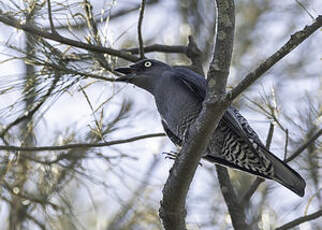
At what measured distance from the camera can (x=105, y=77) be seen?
407cm

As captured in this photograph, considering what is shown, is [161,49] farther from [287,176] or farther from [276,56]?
[276,56]

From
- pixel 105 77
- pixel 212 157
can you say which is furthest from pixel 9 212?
pixel 212 157

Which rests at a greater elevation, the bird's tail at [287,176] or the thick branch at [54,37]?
the thick branch at [54,37]

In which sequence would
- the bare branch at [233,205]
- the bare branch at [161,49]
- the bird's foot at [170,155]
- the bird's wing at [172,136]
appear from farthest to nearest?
the bare branch at [161,49]
the bird's wing at [172,136]
the bare branch at [233,205]
the bird's foot at [170,155]

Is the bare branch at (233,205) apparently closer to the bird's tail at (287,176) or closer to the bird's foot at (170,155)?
the bird's tail at (287,176)

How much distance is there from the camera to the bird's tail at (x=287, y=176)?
3502mm

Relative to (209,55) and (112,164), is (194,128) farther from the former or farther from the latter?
(209,55)

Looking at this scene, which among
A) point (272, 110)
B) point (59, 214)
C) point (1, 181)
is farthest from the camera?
point (59, 214)

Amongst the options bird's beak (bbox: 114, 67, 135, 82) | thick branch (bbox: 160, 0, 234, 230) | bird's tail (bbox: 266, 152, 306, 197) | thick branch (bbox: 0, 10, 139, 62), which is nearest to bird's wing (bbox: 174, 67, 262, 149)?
bird's tail (bbox: 266, 152, 306, 197)

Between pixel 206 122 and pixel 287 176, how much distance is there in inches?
39.8

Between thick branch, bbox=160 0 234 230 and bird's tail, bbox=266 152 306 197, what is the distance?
0.85 m

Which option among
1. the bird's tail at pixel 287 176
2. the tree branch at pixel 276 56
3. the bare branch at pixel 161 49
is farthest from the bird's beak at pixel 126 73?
the tree branch at pixel 276 56

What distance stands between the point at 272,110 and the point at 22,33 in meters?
1.68

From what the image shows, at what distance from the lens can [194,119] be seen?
3816 mm
